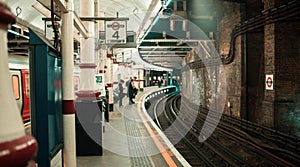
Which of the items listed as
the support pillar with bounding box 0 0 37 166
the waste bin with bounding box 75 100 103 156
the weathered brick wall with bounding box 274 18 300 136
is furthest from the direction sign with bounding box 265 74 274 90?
Answer: the support pillar with bounding box 0 0 37 166

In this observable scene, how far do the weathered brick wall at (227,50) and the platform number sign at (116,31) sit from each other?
561 cm

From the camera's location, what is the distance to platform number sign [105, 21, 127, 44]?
9.65 metres

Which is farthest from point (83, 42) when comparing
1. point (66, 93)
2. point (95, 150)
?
point (66, 93)

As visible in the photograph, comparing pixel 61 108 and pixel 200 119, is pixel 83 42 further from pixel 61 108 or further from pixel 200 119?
pixel 200 119

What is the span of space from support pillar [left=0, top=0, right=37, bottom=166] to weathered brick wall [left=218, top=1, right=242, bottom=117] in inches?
506

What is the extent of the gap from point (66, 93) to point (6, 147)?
3.31 m

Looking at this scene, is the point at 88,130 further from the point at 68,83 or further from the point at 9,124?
the point at 9,124

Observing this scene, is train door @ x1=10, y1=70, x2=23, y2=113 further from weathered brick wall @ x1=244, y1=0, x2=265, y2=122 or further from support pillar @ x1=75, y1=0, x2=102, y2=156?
weathered brick wall @ x1=244, y1=0, x2=265, y2=122

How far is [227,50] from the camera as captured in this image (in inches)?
593

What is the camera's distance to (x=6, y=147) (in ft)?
3.11

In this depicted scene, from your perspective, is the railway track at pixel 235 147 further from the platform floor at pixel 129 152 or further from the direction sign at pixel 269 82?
the platform floor at pixel 129 152

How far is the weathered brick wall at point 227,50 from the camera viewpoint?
1346 centimetres

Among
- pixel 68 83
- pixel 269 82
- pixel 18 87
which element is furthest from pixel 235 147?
pixel 68 83

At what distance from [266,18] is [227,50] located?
4.64 metres
